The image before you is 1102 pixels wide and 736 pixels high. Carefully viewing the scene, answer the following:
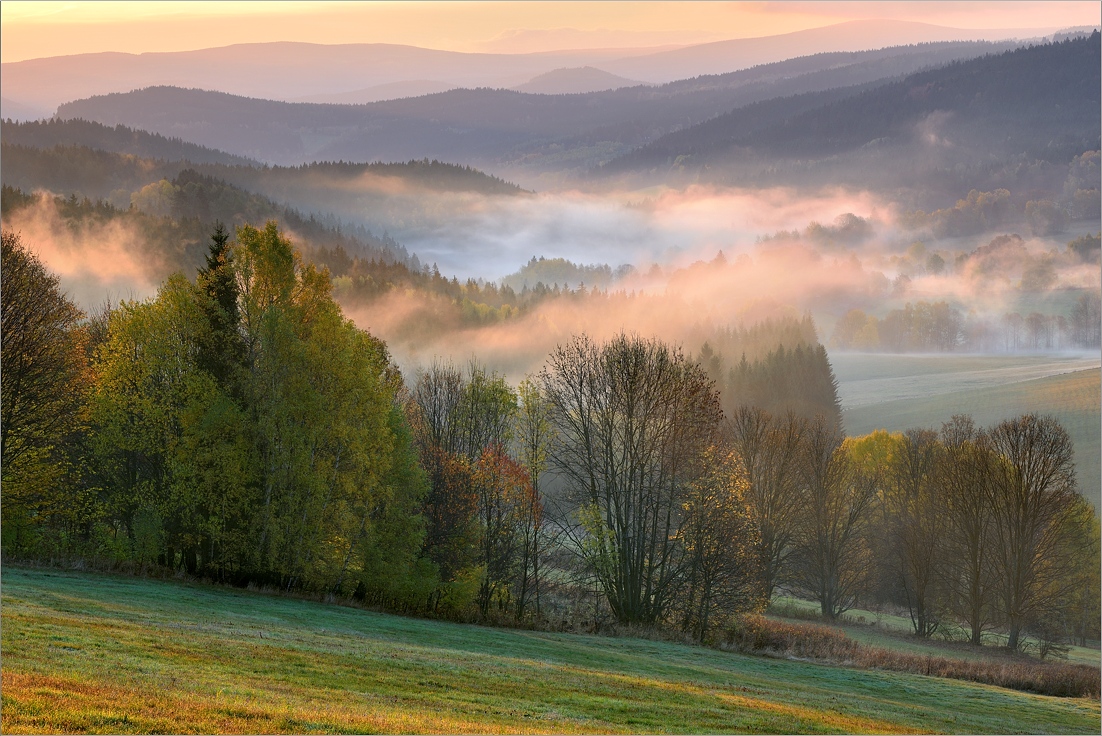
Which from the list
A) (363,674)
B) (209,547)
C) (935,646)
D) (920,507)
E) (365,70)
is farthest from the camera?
(365,70)

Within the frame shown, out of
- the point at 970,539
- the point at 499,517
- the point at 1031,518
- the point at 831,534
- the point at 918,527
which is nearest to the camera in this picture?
the point at 499,517

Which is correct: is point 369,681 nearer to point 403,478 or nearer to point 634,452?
point 403,478

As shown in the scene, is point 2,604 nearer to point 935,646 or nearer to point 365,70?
point 935,646

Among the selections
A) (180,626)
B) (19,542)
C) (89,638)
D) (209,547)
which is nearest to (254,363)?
(209,547)

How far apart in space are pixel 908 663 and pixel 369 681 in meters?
35.5

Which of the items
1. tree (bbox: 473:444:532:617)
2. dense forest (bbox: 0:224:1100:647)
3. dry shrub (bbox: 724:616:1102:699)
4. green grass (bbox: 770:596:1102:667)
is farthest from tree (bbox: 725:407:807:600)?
tree (bbox: 473:444:532:617)

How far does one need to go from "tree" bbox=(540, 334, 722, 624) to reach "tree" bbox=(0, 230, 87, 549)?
83.4 ft

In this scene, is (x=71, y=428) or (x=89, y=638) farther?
(x=71, y=428)

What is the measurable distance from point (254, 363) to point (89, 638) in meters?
25.5

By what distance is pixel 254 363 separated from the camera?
4397 cm

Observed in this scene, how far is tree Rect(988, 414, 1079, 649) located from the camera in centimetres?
6775

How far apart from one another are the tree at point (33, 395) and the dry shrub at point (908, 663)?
3342cm

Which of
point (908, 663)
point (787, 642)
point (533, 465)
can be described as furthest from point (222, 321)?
point (908, 663)

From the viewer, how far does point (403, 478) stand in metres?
46.8
